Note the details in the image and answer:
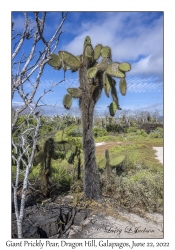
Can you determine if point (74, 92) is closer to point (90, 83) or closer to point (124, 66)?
point (90, 83)

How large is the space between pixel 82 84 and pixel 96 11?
143 centimetres

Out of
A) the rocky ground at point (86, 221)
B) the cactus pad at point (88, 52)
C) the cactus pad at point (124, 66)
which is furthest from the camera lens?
the cactus pad at point (88, 52)

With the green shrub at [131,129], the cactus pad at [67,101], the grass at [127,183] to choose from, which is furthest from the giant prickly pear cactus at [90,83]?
the green shrub at [131,129]

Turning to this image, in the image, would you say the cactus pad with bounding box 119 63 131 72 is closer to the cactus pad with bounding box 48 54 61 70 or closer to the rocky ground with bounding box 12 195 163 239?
the cactus pad with bounding box 48 54 61 70

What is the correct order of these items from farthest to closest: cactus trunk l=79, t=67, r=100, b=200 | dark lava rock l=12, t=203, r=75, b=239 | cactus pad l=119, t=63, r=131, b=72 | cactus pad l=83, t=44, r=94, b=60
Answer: cactus trunk l=79, t=67, r=100, b=200 < cactus pad l=83, t=44, r=94, b=60 < cactus pad l=119, t=63, r=131, b=72 < dark lava rock l=12, t=203, r=75, b=239

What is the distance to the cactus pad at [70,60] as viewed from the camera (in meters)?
3.86

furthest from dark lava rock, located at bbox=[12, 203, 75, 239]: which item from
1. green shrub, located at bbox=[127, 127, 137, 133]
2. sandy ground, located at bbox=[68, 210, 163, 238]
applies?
green shrub, located at bbox=[127, 127, 137, 133]

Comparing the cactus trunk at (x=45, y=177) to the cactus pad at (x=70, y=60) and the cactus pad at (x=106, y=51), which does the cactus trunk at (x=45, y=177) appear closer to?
the cactus pad at (x=70, y=60)

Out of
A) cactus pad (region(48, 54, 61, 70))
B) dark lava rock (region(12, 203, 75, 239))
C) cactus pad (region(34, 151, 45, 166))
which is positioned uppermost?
cactus pad (region(48, 54, 61, 70))

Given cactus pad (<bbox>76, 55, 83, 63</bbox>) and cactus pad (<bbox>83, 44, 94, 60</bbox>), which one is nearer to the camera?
cactus pad (<bbox>83, 44, 94, 60</bbox>)

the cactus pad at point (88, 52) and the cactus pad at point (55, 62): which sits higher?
the cactus pad at point (88, 52)

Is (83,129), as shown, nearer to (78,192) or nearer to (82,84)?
(82,84)

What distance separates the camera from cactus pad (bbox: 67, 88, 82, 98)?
157 inches
